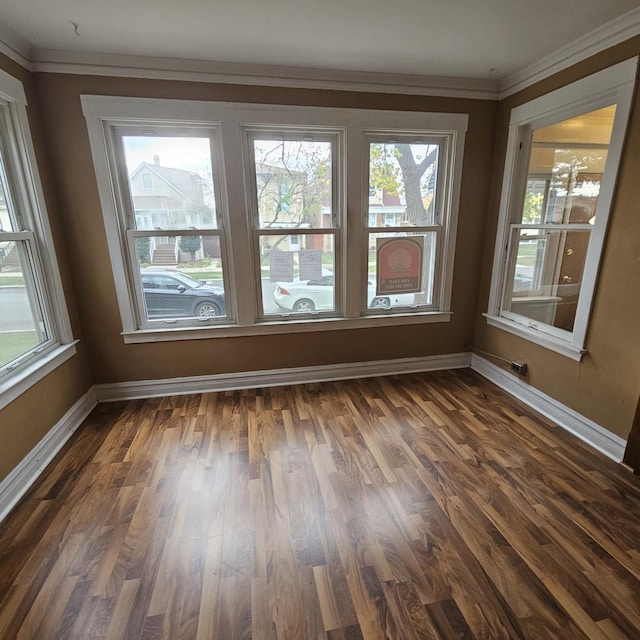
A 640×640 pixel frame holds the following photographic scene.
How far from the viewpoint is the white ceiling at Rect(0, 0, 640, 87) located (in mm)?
1797

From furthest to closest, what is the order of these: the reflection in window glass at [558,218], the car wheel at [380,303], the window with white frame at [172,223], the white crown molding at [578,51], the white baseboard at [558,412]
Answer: the car wheel at [380,303] < the window with white frame at [172,223] < the reflection in window glass at [558,218] < the white baseboard at [558,412] < the white crown molding at [578,51]

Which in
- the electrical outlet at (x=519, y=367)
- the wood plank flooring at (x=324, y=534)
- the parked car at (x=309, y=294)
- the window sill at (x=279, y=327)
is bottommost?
the wood plank flooring at (x=324, y=534)

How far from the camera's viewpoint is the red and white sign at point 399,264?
3.10m

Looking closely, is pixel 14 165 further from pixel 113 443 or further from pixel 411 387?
pixel 411 387

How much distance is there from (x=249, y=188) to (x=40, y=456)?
226 centimetres

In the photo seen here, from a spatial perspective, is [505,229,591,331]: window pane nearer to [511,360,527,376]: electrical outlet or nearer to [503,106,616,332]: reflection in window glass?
[503,106,616,332]: reflection in window glass

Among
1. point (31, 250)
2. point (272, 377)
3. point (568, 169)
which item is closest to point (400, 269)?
point (568, 169)

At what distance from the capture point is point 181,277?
2832mm

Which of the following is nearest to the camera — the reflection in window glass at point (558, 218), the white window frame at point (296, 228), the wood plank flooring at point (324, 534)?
the wood plank flooring at point (324, 534)

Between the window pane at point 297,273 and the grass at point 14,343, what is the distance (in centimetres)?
159

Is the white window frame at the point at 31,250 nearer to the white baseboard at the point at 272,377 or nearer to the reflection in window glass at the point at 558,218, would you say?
the white baseboard at the point at 272,377

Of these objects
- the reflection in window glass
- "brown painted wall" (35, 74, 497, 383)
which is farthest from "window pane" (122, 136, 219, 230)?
the reflection in window glass

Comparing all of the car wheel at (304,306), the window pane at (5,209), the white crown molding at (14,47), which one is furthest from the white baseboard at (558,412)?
the white crown molding at (14,47)

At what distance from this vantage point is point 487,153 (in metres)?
2.99
